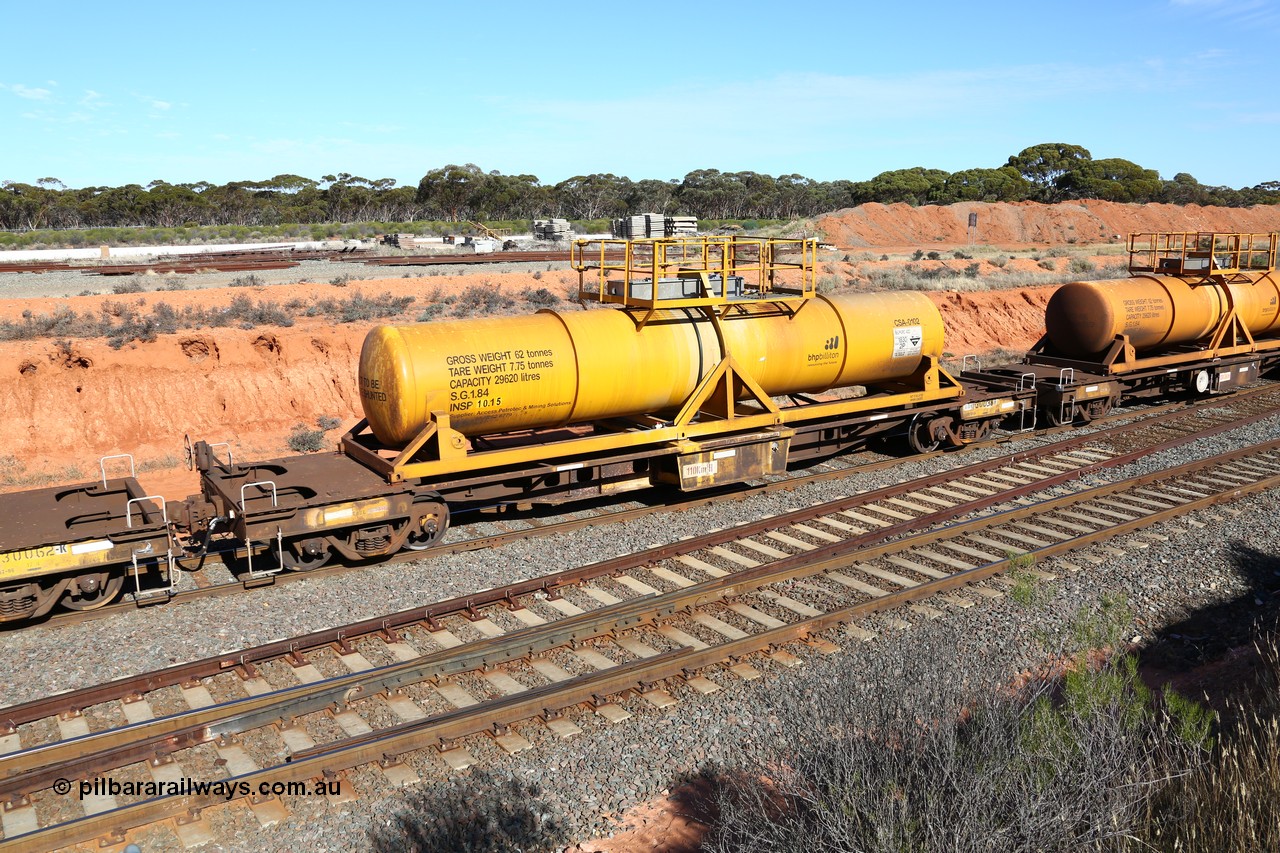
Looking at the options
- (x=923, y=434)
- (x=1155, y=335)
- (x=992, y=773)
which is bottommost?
(x=992, y=773)

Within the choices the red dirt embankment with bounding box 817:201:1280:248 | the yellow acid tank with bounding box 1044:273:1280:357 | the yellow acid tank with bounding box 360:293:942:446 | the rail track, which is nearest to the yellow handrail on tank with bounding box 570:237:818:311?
the yellow acid tank with bounding box 360:293:942:446

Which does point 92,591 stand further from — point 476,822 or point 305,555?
point 476,822

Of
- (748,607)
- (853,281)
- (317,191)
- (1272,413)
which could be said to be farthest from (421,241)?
(748,607)

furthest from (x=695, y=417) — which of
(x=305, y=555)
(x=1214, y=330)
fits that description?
Answer: (x=1214, y=330)

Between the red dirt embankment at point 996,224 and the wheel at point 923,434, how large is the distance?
53.4 metres

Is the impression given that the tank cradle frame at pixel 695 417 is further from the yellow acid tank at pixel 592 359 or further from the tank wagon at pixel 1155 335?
the tank wagon at pixel 1155 335

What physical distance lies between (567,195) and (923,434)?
77631mm

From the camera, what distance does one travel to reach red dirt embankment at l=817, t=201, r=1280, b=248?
70938 millimetres

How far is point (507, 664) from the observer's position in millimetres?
8867

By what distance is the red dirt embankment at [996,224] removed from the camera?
70938 millimetres

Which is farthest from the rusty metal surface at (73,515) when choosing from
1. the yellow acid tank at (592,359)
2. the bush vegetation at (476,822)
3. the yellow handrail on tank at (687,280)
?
the yellow handrail on tank at (687,280)

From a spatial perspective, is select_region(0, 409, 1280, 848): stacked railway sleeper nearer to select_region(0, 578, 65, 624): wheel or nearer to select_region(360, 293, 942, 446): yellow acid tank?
select_region(0, 578, 65, 624): wheel

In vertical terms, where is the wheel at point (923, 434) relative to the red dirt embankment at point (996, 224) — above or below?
below

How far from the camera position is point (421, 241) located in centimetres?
5756
